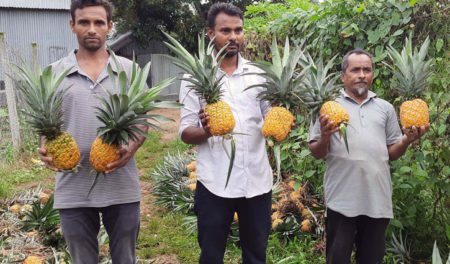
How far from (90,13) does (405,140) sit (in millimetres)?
2524

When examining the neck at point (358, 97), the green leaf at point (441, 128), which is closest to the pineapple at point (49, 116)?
the neck at point (358, 97)

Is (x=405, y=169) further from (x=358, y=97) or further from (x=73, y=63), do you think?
(x=73, y=63)

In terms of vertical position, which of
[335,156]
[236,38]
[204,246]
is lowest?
[204,246]

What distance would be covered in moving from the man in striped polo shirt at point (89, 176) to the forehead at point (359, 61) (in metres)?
1.76

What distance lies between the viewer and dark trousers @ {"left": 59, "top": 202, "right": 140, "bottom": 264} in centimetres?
282

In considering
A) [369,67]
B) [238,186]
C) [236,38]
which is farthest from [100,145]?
[369,67]

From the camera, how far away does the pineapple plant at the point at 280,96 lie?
2607 mm

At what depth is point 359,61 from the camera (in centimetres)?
316

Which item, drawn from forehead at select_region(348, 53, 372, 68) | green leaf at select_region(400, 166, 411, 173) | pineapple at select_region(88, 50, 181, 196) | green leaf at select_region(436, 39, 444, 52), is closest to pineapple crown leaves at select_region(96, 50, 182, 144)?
pineapple at select_region(88, 50, 181, 196)

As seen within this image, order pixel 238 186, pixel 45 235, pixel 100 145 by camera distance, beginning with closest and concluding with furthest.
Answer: pixel 100 145 < pixel 238 186 < pixel 45 235

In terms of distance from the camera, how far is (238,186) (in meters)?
2.92

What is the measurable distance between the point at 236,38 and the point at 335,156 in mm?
1204

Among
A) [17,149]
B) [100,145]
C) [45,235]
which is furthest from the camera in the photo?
[17,149]

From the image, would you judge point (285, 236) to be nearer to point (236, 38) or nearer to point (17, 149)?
point (236, 38)
